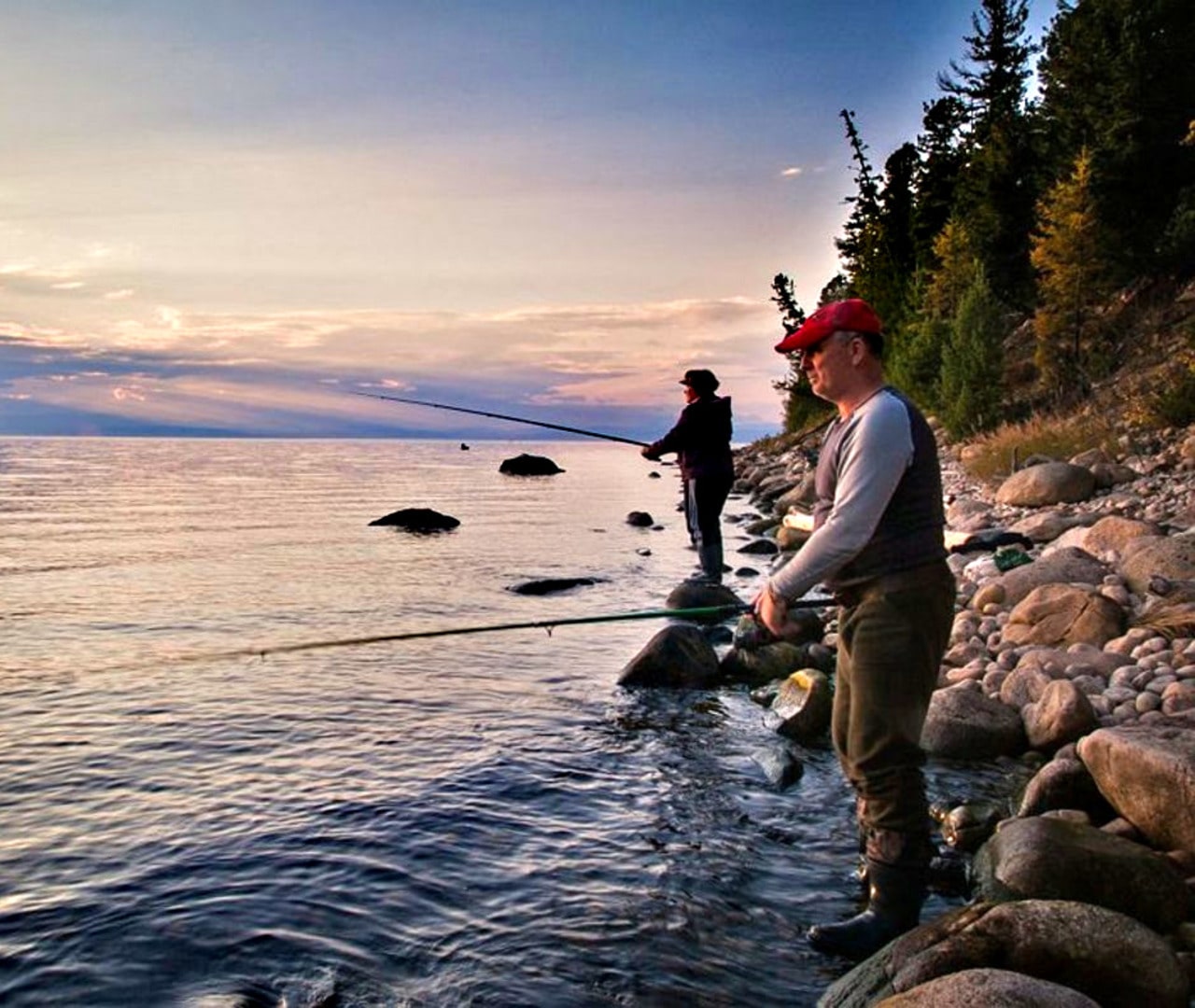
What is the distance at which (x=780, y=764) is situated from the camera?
7.82 metres

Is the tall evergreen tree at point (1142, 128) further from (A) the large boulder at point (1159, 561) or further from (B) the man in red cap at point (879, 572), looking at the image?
(B) the man in red cap at point (879, 572)

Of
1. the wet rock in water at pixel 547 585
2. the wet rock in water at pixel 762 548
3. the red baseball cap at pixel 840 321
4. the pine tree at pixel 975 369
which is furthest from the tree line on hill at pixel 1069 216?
the red baseball cap at pixel 840 321

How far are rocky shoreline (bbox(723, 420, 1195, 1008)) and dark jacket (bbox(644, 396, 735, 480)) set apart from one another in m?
2.76

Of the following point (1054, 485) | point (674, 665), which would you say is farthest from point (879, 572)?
point (1054, 485)

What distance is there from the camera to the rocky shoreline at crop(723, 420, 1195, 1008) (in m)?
4.09

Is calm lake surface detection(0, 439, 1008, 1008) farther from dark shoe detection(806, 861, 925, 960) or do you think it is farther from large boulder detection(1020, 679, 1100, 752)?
large boulder detection(1020, 679, 1100, 752)

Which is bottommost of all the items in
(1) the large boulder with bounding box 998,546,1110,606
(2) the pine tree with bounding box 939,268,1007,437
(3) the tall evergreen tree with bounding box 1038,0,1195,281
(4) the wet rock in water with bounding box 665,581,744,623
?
(4) the wet rock in water with bounding box 665,581,744,623

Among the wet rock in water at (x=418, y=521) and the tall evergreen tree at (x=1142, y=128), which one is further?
the tall evergreen tree at (x=1142, y=128)

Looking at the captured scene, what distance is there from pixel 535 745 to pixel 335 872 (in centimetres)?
287

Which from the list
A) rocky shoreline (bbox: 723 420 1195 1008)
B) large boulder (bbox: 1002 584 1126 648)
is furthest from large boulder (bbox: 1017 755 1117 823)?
large boulder (bbox: 1002 584 1126 648)

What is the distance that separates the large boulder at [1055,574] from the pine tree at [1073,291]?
26351 millimetres

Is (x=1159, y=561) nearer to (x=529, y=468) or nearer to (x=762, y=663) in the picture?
(x=762, y=663)

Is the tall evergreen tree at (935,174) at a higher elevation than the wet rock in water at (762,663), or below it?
higher

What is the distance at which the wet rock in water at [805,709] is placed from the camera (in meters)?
8.73
